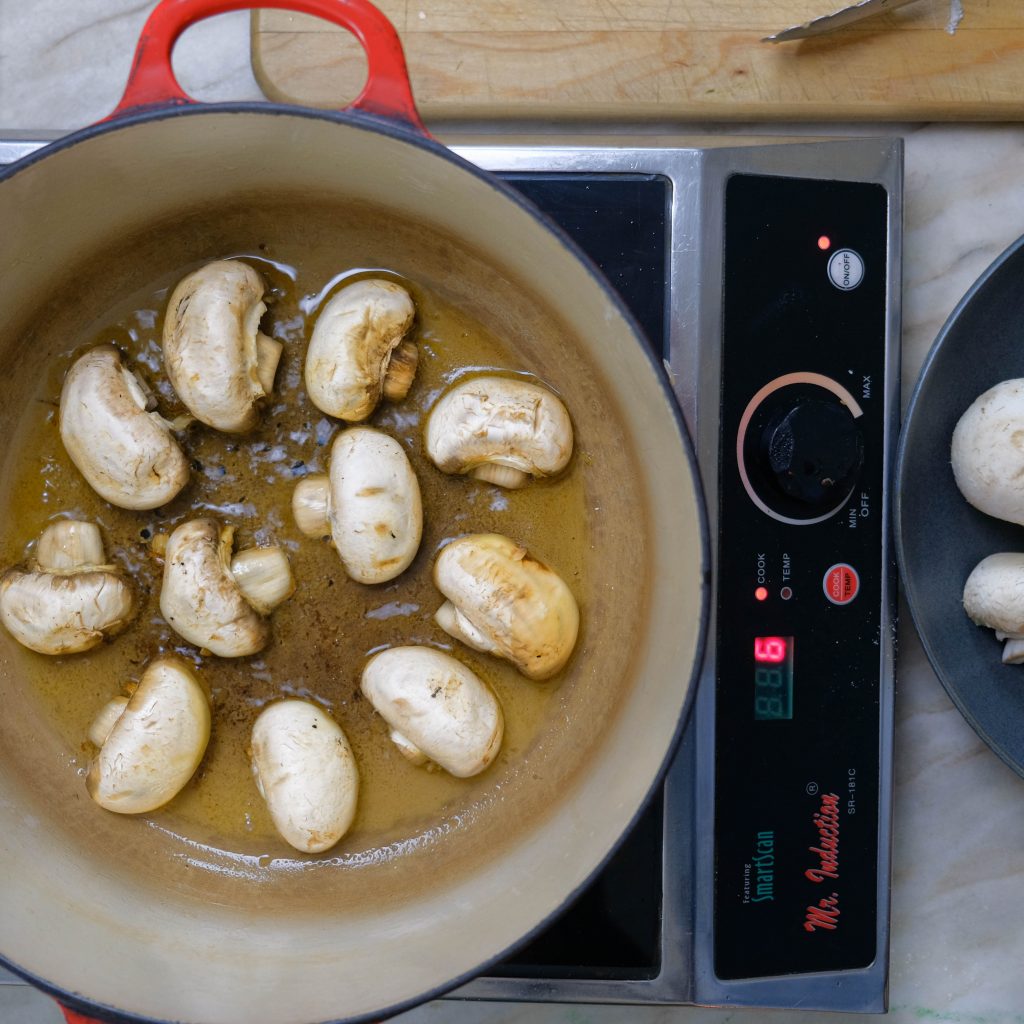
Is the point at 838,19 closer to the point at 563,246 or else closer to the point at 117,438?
the point at 563,246

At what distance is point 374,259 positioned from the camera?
2.10ft

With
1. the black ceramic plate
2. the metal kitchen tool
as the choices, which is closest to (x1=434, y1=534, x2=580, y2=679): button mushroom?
the black ceramic plate

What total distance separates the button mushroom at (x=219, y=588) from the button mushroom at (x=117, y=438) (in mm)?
38

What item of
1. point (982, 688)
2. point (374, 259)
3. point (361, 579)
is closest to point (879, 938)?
point (982, 688)

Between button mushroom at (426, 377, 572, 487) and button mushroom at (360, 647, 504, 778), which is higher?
button mushroom at (426, 377, 572, 487)

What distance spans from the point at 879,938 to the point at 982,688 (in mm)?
195

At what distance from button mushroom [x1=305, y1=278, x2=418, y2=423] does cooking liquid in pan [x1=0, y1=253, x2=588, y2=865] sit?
0.02m

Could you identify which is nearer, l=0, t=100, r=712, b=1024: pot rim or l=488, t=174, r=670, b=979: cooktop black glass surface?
l=0, t=100, r=712, b=1024: pot rim

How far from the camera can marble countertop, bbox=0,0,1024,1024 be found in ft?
2.30

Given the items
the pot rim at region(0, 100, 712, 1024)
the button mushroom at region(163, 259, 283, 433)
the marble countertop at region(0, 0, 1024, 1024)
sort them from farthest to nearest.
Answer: the marble countertop at region(0, 0, 1024, 1024), the button mushroom at region(163, 259, 283, 433), the pot rim at region(0, 100, 712, 1024)

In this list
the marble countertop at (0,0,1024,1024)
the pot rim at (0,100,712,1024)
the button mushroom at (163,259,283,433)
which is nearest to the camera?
the pot rim at (0,100,712,1024)

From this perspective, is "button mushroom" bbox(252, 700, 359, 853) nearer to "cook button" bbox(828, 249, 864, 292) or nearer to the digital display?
the digital display

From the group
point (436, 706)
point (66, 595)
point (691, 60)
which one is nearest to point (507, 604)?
point (436, 706)

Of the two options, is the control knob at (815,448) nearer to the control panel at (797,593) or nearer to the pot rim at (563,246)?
the control panel at (797,593)
